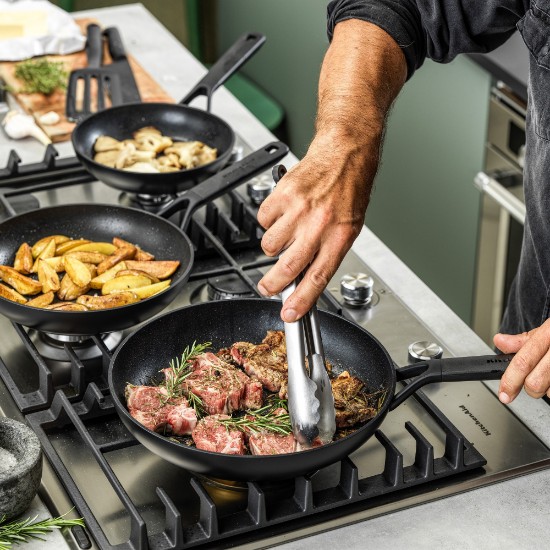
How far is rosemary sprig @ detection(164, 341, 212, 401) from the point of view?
1193 mm

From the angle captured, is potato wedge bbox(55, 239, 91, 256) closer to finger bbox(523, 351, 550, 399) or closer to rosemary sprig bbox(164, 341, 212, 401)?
rosemary sprig bbox(164, 341, 212, 401)

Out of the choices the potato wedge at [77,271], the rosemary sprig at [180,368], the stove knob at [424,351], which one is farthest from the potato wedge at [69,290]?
the stove knob at [424,351]

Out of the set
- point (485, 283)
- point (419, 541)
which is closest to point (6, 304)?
point (419, 541)

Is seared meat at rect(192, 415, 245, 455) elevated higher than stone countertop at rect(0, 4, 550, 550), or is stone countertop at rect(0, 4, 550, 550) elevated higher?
seared meat at rect(192, 415, 245, 455)

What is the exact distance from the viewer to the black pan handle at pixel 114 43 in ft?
7.48

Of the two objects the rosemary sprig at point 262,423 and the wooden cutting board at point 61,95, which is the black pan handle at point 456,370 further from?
the wooden cutting board at point 61,95

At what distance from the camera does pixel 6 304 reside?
1.27m

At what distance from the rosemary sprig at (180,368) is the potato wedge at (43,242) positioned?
329 mm

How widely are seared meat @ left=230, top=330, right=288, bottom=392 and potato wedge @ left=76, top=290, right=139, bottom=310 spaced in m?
0.18

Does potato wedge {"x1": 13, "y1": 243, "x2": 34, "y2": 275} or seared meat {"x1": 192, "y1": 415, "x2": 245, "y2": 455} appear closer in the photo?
seared meat {"x1": 192, "y1": 415, "x2": 245, "y2": 455}

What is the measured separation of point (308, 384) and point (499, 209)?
1.57 meters

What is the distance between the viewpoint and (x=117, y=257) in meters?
1.48

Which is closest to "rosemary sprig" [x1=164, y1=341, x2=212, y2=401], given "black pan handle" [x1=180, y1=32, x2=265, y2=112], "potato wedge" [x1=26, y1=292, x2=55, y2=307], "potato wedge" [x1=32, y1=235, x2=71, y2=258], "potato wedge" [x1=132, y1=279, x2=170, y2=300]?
"potato wedge" [x1=132, y1=279, x2=170, y2=300]

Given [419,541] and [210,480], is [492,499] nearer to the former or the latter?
[419,541]
